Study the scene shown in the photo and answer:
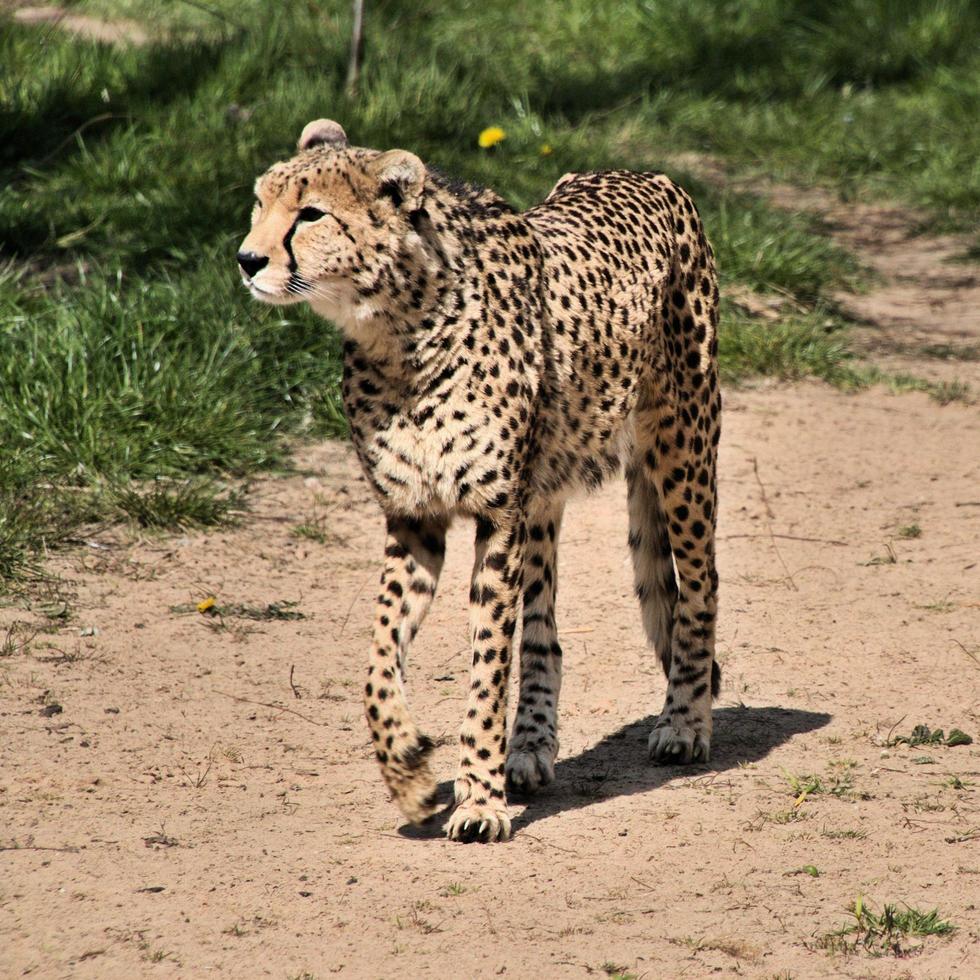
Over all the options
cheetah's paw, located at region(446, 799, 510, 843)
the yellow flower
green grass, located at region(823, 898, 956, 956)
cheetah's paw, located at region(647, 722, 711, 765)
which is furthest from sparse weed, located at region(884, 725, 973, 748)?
the yellow flower

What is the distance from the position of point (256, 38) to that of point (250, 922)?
6.52 meters

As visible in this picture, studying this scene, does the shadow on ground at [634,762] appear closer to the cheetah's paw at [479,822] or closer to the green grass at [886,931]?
the cheetah's paw at [479,822]

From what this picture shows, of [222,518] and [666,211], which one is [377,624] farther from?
[222,518]

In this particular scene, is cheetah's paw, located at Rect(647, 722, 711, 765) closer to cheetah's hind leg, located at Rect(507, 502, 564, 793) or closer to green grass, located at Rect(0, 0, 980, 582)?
cheetah's hind leg, located at Rect(507, 502, 564, 793)

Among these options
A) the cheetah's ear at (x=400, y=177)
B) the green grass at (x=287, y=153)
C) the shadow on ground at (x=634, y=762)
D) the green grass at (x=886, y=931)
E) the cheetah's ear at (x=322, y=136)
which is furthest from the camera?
the green grass at (x=287, y=153)

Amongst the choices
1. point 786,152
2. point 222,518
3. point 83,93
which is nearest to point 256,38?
point 83,93

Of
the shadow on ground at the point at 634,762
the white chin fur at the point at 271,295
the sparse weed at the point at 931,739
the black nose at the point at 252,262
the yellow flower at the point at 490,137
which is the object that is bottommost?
the shadow on ground at the point at 634,762

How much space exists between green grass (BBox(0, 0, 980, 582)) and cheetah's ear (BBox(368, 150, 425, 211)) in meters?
2.17

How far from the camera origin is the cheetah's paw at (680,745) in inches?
171

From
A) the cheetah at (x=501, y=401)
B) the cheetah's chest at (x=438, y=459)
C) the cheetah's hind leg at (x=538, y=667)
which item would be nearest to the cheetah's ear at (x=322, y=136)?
the cheetah at (x=501, y=401)

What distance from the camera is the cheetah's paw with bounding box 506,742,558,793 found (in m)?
4.15

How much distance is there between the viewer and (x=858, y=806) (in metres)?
3.98

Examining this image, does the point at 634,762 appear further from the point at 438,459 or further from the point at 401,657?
the point at 438,459

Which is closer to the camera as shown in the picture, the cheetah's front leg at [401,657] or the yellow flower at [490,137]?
the cheetah's front leg at [401,657]
